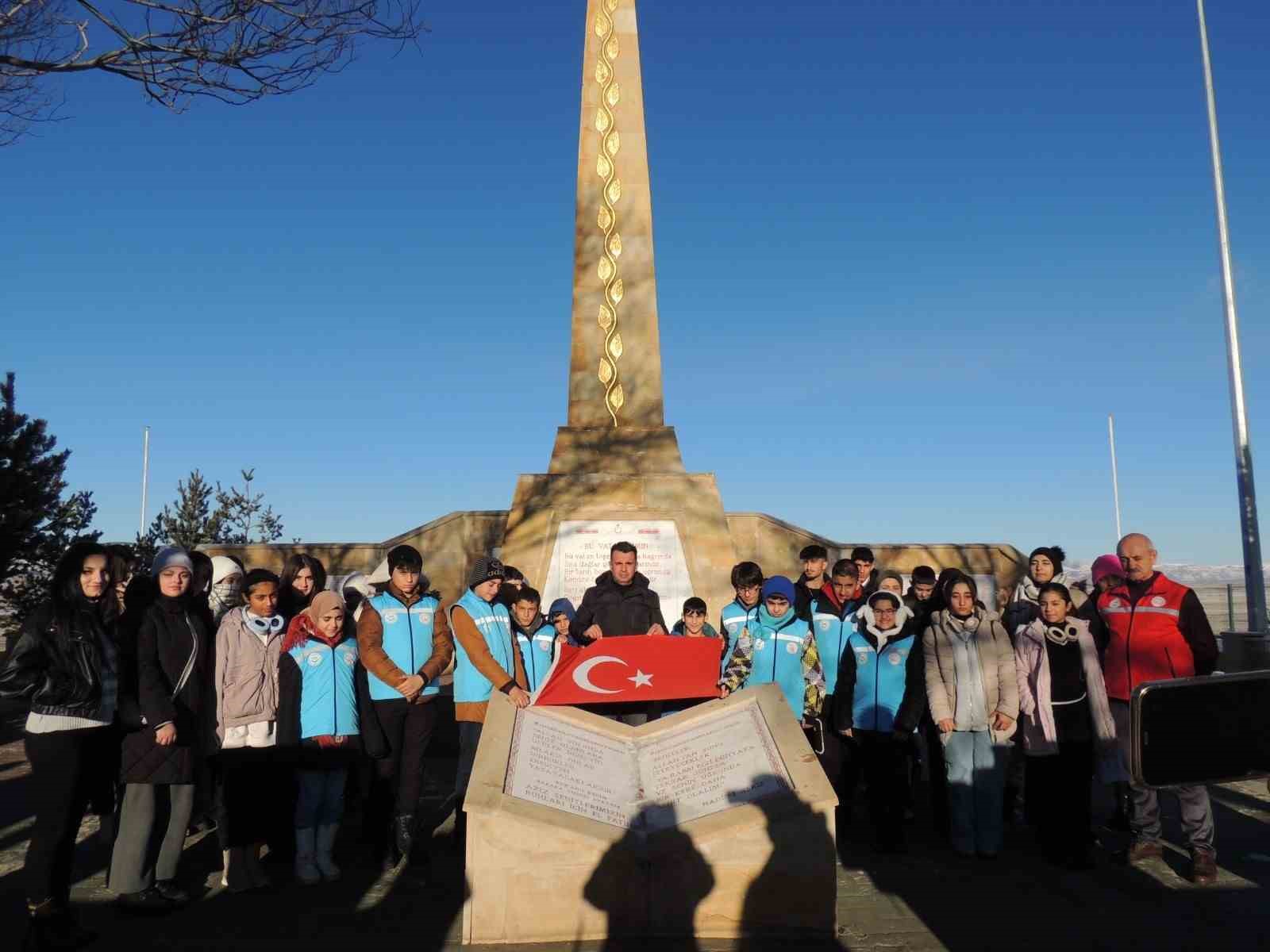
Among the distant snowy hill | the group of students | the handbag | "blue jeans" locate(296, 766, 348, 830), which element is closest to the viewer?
the group of students

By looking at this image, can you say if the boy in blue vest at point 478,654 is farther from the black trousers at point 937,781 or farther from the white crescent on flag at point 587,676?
the black trousers at point 937,781

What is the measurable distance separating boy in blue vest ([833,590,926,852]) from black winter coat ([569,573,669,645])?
4.03 ft

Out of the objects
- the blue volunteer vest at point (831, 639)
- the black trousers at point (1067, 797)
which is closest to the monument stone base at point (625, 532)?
the blue volunteer vest at point (831, 639)

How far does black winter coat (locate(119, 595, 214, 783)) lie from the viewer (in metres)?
4.59

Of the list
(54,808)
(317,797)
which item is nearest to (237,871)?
(317,797)

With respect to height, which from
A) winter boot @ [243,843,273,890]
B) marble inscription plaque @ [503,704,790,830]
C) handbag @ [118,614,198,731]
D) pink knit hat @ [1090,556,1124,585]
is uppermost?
pink knit hat @ [1090,556,1124,585]

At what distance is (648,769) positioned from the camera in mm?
4402

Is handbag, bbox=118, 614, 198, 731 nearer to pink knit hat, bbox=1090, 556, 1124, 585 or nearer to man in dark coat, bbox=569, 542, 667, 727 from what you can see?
man in dark coat, bbox=569, 542, 667, 727

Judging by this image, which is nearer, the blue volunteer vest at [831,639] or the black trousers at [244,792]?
the black trousers at [244,792]

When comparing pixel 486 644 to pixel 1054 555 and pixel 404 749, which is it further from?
pixel 1054 555

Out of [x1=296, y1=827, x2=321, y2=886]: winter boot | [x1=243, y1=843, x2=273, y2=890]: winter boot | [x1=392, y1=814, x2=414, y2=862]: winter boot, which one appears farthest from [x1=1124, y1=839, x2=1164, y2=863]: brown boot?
[x1=243, y1=843, x2=273, y2=890]: winter boot

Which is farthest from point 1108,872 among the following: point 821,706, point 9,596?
point 9,596

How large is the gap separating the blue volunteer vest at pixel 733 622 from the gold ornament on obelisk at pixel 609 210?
16.5 ft

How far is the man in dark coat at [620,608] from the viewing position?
6367mm
